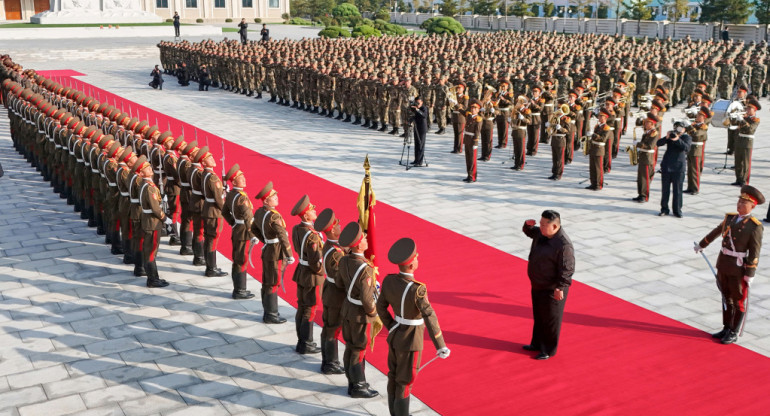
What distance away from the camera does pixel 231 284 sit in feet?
34.2

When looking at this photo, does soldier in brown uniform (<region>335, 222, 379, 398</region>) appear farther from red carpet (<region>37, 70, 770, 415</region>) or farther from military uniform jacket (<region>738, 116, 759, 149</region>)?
military uniform jacket (<region>738, 116, 759, 149</region>)

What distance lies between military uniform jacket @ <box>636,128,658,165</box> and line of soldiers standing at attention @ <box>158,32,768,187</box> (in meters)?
0.38

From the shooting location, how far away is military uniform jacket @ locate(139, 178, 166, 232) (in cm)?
1020

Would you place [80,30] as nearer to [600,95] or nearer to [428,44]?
[428,44]

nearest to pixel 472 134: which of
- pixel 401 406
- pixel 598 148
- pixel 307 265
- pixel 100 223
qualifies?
pixel 598 148

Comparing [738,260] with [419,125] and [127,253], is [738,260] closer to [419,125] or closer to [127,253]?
[127,253]

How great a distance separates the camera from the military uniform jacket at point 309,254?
25.7 feet

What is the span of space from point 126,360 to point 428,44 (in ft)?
96.3

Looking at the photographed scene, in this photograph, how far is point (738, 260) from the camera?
26.8ft

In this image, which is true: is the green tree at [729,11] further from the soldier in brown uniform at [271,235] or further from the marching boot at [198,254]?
the soldier in brown uniform at [271,235]

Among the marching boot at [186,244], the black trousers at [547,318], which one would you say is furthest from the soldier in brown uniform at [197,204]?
the black trousers at [547,318]

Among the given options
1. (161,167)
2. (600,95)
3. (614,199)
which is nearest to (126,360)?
(161,167)

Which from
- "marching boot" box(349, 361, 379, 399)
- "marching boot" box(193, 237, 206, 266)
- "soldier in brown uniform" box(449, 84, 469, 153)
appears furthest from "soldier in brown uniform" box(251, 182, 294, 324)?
"soldier in brown uniform" box(449, 84, 469, 153)

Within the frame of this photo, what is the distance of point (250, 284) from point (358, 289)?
391cm
